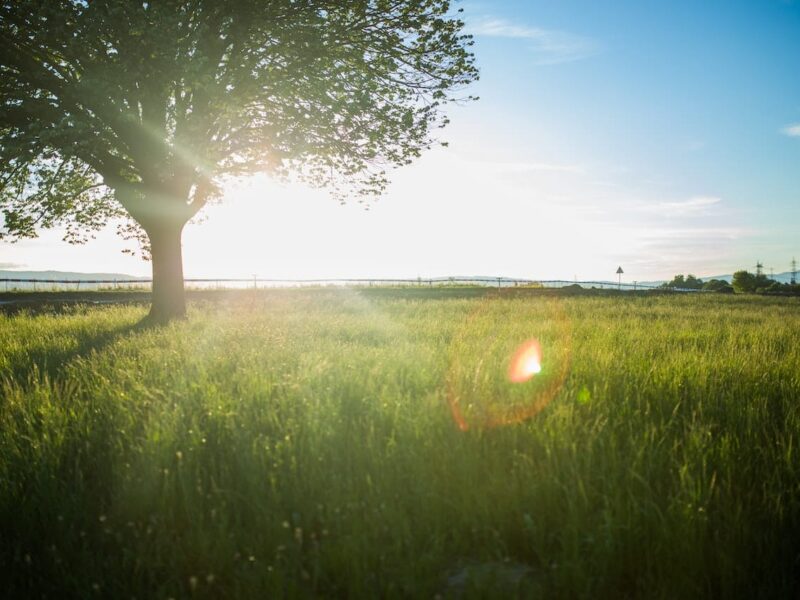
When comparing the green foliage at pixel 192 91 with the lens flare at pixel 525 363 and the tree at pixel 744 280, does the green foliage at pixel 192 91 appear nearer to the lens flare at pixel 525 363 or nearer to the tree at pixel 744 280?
the lens flare at pixel 525 363

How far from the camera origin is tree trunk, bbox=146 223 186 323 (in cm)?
1416

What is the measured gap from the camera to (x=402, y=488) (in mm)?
2836

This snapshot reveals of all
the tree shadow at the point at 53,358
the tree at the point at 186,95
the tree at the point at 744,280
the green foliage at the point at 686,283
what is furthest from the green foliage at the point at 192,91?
the green foliage at the point at 686,283

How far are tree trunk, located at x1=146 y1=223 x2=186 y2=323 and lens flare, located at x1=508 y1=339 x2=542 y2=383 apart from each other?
10738mm

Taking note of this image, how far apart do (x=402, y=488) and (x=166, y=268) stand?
13.6 metres

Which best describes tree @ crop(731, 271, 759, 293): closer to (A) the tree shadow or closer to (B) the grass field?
(B) the grass field

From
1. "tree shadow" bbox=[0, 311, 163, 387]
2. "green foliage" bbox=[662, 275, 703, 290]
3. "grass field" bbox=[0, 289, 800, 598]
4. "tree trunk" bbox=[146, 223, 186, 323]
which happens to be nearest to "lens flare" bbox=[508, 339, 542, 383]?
"grass field" bbox=[0, 289, 800, 598]

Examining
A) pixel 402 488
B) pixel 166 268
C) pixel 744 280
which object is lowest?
pixel 402 488

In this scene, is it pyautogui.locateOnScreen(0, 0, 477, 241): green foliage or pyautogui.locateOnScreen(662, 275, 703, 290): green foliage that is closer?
pyautogui.locateOnScreen(0, 0, 477, 241): green foliage

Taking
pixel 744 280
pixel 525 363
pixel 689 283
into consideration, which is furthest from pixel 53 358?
pixel 689 283

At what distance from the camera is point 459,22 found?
13484mm

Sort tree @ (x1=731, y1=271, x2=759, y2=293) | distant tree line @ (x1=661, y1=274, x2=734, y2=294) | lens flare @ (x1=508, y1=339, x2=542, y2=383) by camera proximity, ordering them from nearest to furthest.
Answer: lens flare @ (x1=508, y1=339, x2=542, y2=383) < tree @ (x1=731, y1=271, x2=759, y2=293) < distant tree line @ (x1=661, y1=274, x2=734, y2=294)

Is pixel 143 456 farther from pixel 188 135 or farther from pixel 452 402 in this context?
pixel 188 135

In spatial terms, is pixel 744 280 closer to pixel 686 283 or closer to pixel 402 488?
pixel 686 283
